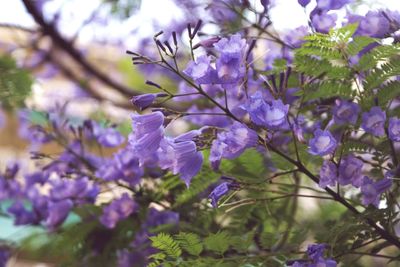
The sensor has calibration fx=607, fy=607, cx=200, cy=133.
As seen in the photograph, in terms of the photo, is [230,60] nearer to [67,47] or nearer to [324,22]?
[324,22]

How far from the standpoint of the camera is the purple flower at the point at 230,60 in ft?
1.81

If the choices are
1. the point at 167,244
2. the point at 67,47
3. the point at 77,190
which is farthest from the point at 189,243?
the point at 67,47

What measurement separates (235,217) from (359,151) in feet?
0.63

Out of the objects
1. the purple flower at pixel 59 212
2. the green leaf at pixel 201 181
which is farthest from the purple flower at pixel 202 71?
the purple flower at pixel 59 212

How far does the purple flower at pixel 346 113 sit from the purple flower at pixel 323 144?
9 centimetres

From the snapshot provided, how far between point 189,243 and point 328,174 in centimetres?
15

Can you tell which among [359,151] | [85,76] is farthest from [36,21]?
[359,151]

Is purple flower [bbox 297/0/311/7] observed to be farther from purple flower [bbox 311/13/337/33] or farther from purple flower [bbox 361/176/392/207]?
purple flower [bbox 361/176/392/207]

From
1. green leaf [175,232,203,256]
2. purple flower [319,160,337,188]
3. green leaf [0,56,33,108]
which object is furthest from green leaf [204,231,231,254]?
green leaf [0,56,33,108]

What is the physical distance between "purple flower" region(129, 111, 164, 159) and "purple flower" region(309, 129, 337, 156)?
5.6 inches

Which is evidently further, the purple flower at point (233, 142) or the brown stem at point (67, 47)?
the brown stem at point (67, 47)

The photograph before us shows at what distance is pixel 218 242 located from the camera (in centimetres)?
59

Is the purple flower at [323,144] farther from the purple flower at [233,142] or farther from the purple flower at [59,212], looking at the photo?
the purple flower at [59,212]

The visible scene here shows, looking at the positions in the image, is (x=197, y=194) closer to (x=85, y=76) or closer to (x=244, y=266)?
(x=244, y=266)
